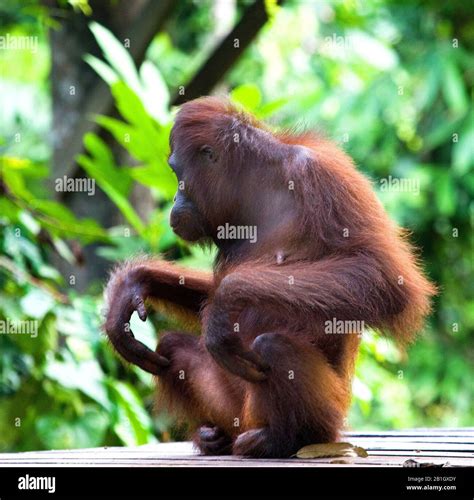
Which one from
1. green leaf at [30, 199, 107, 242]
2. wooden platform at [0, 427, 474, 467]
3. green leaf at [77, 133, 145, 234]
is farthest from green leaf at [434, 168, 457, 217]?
wooden platform at [0, 427, 474, 467]

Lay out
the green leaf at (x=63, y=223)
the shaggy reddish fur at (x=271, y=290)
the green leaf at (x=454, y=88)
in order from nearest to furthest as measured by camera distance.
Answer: the shaggy reddish fur at (x=271, y=290)
the green leaf at (x=63, y=223)
the green leaf at (x=454, y=88)

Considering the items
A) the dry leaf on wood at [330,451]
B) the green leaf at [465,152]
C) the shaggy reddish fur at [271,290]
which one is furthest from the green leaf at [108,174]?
the green leaf at [465,152]

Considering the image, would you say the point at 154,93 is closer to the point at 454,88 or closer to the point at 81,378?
the point at 81,378

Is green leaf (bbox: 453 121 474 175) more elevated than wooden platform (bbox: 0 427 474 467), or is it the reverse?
green leaf (bbox: 453 121 474 175)

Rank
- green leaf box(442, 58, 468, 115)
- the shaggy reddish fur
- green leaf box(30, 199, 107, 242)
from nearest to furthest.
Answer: the shaggy reddish fur
green leaf box(30, 199, 107, 242)
green leaf box(442, 58, 468, 115)

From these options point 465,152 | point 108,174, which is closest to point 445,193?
point 465,152

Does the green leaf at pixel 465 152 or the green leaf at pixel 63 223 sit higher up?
the green leaf at pixel 465 152

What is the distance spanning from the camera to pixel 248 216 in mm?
3504

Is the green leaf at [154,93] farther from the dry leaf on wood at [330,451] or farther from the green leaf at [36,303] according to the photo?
the dry leaf on wood at [330,451]

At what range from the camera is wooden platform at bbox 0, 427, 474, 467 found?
9.34 feet

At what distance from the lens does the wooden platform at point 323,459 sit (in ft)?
9.34

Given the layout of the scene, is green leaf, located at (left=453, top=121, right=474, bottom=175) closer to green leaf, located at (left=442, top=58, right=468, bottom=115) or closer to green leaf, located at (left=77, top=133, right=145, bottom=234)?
green leaf, located at (left=442, top=58, right=468, bottom=115)
